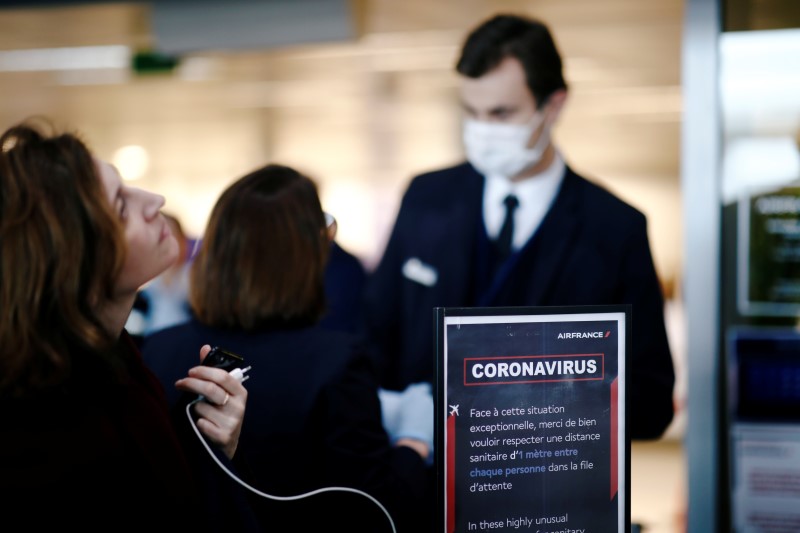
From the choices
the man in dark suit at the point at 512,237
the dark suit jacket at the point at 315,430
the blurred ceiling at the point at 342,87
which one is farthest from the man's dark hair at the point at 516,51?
the blurred ceiling at the point at 342,87

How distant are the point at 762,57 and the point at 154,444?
99.0 inches

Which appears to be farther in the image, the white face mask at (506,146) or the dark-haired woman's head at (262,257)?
the white face mask at (506,146)

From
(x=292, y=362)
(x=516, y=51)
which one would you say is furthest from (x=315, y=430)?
(x=516, y=51)

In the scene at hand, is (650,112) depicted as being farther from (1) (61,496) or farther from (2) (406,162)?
(1) (61,496)

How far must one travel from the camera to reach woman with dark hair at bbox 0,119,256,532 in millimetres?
1201

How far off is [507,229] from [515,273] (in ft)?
0.55

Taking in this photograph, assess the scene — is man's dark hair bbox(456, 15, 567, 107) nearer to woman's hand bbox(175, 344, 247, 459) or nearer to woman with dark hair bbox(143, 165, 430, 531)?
woman with dark hair bbox(143, 165, 430, 531)

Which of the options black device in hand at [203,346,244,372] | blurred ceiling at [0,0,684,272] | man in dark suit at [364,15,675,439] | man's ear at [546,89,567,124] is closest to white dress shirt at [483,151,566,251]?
man in dark suit at [364,15,675,439]

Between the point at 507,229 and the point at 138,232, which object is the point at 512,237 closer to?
the point at 507,229

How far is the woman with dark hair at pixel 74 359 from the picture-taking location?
3.94ft

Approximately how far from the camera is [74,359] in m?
1.27

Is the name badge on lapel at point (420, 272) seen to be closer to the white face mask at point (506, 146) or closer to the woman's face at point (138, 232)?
the white face mask at point (506, 146)

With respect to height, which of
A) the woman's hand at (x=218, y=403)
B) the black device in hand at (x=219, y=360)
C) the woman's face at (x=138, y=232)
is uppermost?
the woman's face at (x=138, y=232)

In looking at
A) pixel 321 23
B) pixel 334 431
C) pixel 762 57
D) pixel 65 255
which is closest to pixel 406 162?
pixel 321 23
